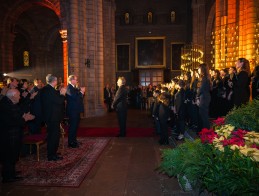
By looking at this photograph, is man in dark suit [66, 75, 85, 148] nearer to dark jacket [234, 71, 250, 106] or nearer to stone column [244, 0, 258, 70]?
dark jacket [234, 71, 250, 106]

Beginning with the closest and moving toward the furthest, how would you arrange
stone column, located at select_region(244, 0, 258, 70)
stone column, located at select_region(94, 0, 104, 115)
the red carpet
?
the red carpet → stone column, located at select_region(244, 0, 258, 70) → stone column, located at select_region(94, 0, 104, 115)

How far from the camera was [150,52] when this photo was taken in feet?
89.3

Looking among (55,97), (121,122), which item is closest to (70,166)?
(55,97)

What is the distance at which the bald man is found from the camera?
474 cm

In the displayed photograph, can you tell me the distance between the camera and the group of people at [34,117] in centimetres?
476

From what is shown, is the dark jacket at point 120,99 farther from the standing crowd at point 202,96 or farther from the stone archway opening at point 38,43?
the stone archway opening at point 38,43

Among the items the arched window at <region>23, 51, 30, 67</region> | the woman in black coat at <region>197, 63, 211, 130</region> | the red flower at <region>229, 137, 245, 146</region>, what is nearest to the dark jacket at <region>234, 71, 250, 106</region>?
the woman in black coat at <region>197, 63, 211, 130</region>

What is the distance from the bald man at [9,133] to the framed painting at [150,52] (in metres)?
23.0

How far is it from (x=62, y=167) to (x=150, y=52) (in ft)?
75.1

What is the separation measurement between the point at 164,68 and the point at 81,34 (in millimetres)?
14137

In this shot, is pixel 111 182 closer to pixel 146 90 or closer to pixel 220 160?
pixel 220 160

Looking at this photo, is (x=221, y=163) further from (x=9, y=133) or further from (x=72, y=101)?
(x=72, y=101)

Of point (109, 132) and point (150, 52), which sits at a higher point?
point (150, 52)

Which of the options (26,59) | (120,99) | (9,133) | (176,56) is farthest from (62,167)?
(26,59)
